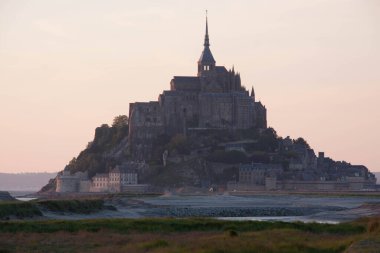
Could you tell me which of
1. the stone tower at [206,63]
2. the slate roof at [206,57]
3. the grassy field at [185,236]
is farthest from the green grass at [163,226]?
the slate roof at [206,57]

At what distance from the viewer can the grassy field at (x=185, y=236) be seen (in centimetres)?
4297

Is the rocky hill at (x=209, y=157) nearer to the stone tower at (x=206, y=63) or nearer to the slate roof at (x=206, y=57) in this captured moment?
the stone tower at (x=206, y=63)

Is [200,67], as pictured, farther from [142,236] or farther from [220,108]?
[142,236]

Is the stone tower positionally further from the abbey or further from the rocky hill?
the rocky hill

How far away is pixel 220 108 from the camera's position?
7077 inches

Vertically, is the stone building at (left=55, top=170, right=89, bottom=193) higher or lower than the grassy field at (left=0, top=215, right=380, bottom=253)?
higher

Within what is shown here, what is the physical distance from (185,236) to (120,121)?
5580 inches

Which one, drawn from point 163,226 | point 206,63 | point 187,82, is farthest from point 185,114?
point 163,226

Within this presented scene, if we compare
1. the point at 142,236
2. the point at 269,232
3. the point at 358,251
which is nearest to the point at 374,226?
the point at 269,232

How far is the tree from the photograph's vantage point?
626ft

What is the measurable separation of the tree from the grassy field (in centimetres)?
13060

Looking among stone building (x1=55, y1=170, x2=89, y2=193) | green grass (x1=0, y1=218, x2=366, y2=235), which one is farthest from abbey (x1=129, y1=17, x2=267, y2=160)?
green grass (x1=0, y1=218, x2=366, y2=235)

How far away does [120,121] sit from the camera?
19225 cm

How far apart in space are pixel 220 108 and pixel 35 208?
11373cm
